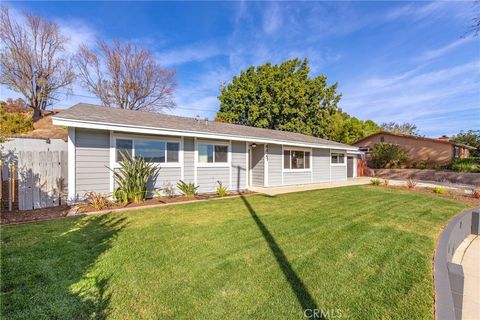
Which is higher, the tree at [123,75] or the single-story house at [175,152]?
the tree at [123,75]

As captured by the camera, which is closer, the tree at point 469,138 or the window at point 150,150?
the window at point 150,150

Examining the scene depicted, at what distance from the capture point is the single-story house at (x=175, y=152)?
7121 millimetres

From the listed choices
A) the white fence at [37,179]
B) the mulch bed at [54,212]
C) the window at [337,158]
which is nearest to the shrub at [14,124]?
the white fence at [37,179]

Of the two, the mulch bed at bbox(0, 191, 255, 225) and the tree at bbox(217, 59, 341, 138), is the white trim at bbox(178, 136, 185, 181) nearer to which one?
the mulch bed at bbox(0, 191, 255, 225)

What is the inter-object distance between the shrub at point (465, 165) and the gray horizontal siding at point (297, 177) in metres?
15.7

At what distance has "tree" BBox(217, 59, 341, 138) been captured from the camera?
79.1 feet

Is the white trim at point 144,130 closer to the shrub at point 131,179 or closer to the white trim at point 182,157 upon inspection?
the white trim at point 182,157

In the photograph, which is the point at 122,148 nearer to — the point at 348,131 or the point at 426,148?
the point at 348,131

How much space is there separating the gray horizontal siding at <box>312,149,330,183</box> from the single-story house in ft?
0.22

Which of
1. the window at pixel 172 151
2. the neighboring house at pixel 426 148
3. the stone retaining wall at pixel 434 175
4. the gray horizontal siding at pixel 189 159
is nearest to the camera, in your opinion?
the window at pixel 172 151

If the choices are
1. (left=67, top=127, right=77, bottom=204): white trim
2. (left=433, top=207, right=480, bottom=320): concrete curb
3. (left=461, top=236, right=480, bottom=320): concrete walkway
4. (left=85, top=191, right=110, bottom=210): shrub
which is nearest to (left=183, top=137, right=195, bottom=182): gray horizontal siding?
(left=85, top=191, right=110, bottom=210): shrub

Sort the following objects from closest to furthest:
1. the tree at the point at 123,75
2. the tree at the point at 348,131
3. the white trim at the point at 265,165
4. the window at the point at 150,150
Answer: the window at the point at 150,150 < the white trim at the point at 265,165 < the tree at the point at 123,75 < the tree at the point at 348,131

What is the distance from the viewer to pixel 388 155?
2286 centimetres

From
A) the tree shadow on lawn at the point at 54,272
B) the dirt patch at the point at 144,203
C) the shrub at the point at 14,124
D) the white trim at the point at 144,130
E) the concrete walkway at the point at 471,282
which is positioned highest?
the shrub at the point at 14,124
